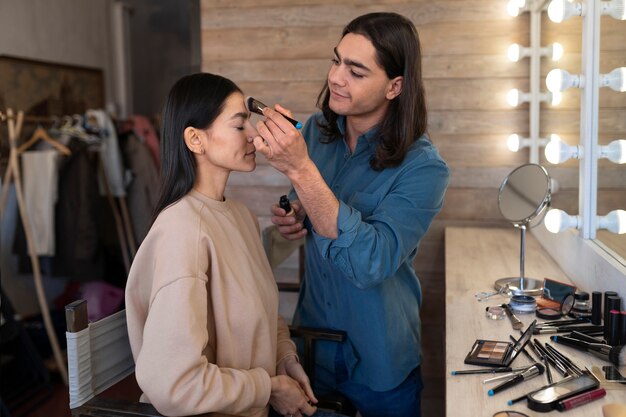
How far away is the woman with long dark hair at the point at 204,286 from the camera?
119 centimetres

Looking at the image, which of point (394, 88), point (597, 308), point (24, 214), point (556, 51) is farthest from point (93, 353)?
point (24, 214)

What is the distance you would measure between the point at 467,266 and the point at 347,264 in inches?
40.4

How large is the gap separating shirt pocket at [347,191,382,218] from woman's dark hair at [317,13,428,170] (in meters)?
0.08

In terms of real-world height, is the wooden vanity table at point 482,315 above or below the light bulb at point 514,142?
below

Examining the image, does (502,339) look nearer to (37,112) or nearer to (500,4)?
(500,4)

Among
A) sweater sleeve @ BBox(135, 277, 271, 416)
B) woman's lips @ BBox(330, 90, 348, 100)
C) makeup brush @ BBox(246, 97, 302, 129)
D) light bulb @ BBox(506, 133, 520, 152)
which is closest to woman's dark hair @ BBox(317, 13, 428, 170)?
woman's lips @ BBox(330, 90, 348, 100)

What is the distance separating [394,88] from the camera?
1635mm

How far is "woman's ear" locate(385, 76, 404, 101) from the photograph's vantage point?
1623mm

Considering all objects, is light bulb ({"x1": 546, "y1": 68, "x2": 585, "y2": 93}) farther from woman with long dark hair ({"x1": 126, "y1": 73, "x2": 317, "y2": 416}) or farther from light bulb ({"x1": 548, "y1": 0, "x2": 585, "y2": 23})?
woman with long dark hair ({"x1": 126, "y1": 73, "x2": 317, "y2": 416})

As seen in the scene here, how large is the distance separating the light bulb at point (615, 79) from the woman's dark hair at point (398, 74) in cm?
52

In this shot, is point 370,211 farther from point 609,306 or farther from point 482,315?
point 609,306

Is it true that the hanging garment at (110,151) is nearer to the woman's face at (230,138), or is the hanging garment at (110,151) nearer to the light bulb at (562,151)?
the woman's face at (230,138)

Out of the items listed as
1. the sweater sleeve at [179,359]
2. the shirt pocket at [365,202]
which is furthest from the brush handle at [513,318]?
the sweater sleeve at [179,359]

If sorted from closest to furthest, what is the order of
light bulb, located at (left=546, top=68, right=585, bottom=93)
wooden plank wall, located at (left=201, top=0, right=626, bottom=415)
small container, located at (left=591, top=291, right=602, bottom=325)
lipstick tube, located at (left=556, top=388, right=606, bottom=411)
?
1. lipstick tube, located at (left=556, top=388, right=606, bottom=411)
2. small container, located at (left=591, top=291, right=602, bottom=325)
3. light bulb, located at (left=546, top=68, right=585, bottom=93)
4. wooden plank wall, located at (left=201, top=0, right=626, bottom=415)
